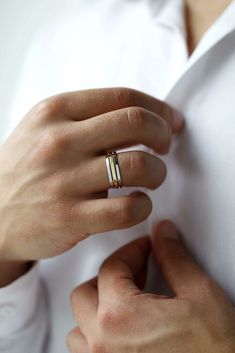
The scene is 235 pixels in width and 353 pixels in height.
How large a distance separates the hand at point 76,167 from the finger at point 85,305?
2.4 inches

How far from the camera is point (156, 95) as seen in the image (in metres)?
0.59

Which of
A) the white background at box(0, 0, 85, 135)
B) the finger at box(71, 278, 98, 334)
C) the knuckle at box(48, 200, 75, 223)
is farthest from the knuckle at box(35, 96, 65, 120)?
the white background at box(0, 0, 85, 135)

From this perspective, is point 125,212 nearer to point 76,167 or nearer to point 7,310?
point 76,167

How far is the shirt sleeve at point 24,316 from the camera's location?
1.88ft

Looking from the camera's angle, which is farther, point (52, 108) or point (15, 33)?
point (15, 33)

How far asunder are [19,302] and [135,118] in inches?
13.0

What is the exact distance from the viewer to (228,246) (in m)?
0.46

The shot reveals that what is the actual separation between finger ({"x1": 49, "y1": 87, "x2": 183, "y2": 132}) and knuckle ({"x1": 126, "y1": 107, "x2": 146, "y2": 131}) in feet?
0.11

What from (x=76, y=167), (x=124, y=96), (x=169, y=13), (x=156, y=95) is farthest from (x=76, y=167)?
(x=169, y=13)

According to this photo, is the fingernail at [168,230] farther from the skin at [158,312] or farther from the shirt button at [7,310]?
the shirt button at [7,310]

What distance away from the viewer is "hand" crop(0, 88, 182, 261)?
446 millimetres

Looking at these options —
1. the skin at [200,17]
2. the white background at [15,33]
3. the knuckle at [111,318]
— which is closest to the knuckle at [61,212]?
the knuckle at [111,318]

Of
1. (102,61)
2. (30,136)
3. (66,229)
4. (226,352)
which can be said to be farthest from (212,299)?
(102,61)

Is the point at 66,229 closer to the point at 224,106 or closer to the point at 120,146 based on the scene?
the point at 120,146
